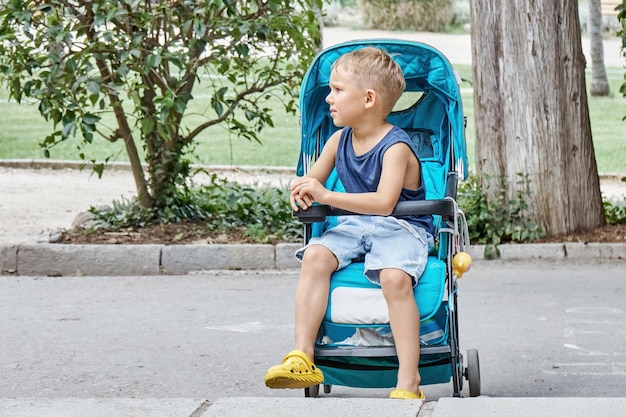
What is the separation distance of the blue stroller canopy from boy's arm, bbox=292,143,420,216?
1.28 ft

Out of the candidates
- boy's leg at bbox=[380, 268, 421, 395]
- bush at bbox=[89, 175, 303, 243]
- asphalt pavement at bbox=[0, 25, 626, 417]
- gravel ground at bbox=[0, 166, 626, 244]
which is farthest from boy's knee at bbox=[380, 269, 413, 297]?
gravel ground at bbox=[0, 166, 626, 244]

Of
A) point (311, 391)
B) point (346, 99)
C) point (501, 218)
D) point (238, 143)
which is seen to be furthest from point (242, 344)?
point (238, 143)

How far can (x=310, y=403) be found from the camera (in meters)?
3.71

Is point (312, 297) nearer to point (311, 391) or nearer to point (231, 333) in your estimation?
point (311, 391)

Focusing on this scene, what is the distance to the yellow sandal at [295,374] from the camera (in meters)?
4.11

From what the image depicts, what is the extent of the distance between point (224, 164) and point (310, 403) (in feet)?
34.3

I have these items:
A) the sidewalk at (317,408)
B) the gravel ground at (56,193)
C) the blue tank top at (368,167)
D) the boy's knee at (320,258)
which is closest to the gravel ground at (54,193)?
the gravel ground at (56,193)

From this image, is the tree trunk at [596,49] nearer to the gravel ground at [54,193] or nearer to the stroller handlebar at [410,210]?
the gravel ground at [54,193]

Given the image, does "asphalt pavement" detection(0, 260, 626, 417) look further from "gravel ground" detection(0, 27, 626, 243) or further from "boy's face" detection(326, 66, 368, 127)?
"gravel ground" detection(0, 27, 626, 243)

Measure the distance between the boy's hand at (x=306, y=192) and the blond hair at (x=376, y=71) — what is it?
43 centimetres

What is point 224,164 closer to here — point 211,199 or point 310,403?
point 211,199

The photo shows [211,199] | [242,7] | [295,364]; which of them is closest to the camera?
[295,364]

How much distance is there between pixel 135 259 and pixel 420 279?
4.32 m

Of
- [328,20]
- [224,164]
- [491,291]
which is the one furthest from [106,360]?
[328,20]
